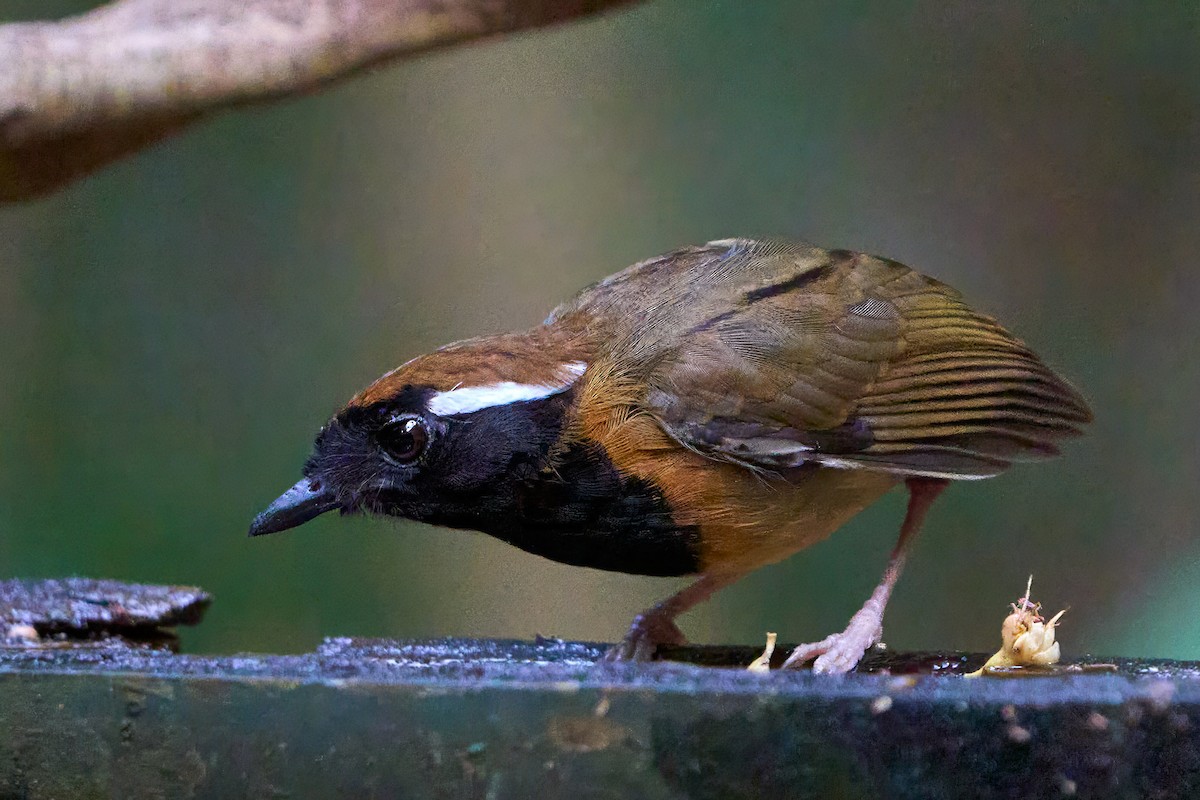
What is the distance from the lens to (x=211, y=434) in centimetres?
441

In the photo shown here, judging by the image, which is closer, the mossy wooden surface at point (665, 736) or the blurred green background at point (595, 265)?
the mossy wooden surface at point (665, 736)

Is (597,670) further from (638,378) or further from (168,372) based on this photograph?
(168,372)

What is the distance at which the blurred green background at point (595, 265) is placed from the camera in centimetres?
373

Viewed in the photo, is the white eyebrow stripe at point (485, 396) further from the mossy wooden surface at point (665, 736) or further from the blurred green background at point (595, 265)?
the blurred green background at point (595, 265)

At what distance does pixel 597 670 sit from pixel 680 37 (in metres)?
2.74

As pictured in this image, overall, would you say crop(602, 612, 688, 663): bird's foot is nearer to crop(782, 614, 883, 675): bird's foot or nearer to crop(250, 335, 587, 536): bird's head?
crop(782, 614, 883, 675): bird's foot

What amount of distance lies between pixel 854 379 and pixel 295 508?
120cm

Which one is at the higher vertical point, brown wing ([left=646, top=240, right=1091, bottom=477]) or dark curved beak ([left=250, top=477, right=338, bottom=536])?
brown wing ([left=646, top=240, right=1091, bottom=477])

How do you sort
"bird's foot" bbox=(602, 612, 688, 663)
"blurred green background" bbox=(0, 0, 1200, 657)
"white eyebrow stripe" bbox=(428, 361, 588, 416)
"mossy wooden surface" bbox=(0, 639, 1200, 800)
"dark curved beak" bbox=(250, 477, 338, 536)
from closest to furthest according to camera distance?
"mossy wooden surface" bbox=(0, 639, 1200, 800), "white eyebrow stripe" bbox=(428, 361, 588, 416), "dark curved beak" bbox=(250, 477, 338, 536), "bird's foot" bbox=(602, 612, 688, 663), "blurred green background" bbox=(0, 0, 1200, 657)


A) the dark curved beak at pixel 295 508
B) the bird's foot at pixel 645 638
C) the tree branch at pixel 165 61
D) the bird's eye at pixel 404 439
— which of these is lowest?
the bird's foot at pixel 645 638

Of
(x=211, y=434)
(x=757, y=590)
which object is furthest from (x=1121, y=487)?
(x=211, y=434)

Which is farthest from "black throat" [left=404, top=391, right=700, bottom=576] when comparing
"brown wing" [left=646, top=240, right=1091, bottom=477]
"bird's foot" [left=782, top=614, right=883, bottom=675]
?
"bird's foot" [left=782, top=614, right=883, bottom=675]

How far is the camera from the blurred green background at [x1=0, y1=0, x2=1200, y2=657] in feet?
12.2

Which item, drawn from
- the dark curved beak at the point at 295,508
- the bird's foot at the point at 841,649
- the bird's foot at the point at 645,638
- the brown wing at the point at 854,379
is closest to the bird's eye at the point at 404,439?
the dark curved beak at the point at 295,508
